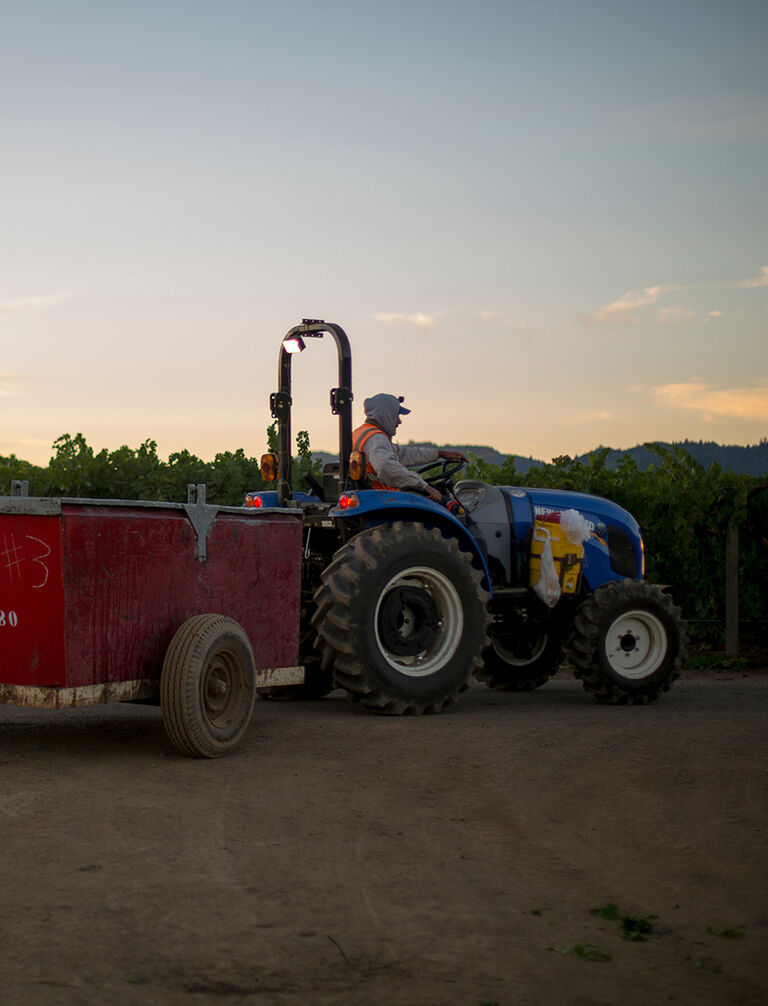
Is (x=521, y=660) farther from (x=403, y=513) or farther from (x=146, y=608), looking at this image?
(x=146, y=608)

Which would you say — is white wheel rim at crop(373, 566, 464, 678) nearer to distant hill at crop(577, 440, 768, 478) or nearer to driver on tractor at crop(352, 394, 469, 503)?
driver on tractor at crop(352, 394, 469, 503)

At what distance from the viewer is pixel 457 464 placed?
30.8 feet

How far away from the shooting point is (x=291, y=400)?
30.5 ft

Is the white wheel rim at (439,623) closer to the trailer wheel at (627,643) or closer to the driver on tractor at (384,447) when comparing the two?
the driver on tractor at (384,447)

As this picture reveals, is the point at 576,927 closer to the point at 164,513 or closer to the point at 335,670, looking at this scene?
the point at 164,513

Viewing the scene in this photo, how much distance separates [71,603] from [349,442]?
3.33 metres

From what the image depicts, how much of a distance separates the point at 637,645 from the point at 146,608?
15.1 feet

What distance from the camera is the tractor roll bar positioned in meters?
8.67

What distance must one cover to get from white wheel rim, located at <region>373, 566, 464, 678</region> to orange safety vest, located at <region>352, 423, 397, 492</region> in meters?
0.80

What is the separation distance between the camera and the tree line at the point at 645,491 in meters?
13.5

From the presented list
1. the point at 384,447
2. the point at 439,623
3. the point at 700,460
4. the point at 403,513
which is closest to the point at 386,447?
the point at 384,447

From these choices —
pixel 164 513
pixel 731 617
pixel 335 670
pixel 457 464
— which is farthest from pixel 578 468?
pixel 164 513

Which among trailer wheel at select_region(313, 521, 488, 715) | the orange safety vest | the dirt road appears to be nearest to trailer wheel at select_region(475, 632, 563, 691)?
trailer wheel at select_region(313, 521, 488, 715)

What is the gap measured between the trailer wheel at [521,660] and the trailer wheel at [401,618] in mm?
1926
